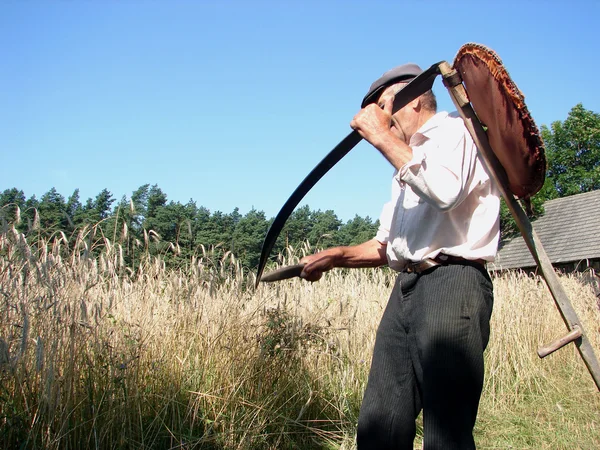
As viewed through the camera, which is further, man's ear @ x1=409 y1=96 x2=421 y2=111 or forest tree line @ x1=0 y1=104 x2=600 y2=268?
forest tree line @ x1=0 y1=104 x2=600 y2=268

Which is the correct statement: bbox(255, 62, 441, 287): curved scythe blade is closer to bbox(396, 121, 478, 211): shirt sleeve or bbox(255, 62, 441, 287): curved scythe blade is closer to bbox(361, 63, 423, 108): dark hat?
bbox(361, 63, 423, 108): dark hat

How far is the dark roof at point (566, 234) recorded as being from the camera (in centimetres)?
2477

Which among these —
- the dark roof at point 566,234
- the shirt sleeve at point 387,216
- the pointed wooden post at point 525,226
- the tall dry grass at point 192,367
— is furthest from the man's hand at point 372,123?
the dark roof at point 566,234

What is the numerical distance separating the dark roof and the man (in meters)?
23.8

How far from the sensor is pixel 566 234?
26.6 m

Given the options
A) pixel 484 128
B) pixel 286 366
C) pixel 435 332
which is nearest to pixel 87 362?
pixel 286 366

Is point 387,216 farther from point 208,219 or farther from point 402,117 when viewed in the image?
point 208,219

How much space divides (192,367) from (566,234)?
89.5 ft

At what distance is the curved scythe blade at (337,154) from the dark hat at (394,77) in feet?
0.67

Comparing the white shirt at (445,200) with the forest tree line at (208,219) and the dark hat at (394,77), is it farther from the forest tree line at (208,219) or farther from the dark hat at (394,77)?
the forest tree line at (208,219)

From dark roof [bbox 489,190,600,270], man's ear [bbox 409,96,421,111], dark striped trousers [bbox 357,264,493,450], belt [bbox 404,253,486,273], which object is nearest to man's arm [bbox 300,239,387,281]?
dark striped trousers [bbox 357,264,493,450]

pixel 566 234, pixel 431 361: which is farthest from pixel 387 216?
pixel 566 234

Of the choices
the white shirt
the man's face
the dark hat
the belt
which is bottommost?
the belt

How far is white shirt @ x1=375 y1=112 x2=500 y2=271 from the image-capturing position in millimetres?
1965
